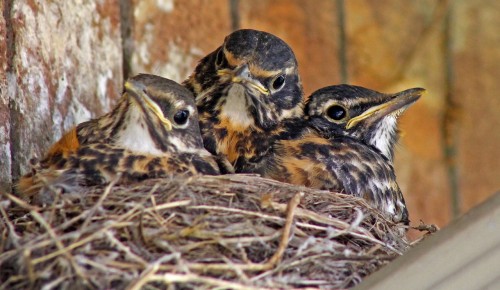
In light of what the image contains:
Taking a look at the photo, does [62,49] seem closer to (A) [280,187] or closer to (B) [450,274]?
(A) [280,187]

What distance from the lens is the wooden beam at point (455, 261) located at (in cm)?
280

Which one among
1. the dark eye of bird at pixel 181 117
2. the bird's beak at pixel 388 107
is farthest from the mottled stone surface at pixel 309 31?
the dark eye of bird at pixel 181 117

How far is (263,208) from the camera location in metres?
3.31

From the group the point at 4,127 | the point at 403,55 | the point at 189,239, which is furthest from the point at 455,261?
the point at 403,55

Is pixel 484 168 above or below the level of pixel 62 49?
below

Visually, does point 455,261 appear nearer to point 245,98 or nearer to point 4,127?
point 245,98

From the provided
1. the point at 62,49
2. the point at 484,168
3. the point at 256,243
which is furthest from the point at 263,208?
the point at 484,168

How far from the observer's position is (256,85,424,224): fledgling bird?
3.83 m

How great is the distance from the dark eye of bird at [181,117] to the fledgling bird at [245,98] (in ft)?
0.71

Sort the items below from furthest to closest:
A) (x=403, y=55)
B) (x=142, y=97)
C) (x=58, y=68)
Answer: (x=403, y=55) → (x=58, y=68) → (x=142, y=97)

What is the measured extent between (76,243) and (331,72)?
2513 mm

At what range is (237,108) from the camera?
404cm

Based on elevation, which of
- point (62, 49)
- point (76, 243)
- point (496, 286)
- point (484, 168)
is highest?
point (62, 49)

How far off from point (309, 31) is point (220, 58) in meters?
1.24
